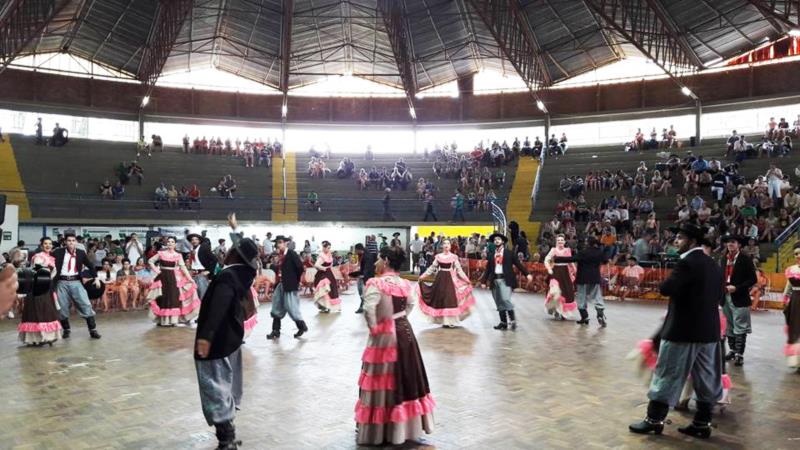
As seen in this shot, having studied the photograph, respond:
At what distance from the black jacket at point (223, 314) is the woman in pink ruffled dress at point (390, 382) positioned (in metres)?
1.08

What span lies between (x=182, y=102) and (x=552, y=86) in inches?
768

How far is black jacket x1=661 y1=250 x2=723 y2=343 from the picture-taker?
550 centimetres

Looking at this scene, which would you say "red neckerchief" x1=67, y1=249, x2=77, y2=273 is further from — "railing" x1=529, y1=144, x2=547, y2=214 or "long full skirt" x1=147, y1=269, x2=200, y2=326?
"railing" x1=529, y1=144, x2=547, y2=214

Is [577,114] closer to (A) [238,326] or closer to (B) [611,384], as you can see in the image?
(B) [611,384]

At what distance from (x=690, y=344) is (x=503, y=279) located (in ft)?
20.8

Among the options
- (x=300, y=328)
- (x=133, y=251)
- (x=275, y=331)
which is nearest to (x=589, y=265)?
(x=300, y=328)

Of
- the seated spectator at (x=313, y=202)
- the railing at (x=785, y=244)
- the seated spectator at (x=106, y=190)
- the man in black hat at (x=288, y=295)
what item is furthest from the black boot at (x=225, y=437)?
the seated spectator at (x=106, y=190)

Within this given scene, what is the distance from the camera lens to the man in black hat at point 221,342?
508cm

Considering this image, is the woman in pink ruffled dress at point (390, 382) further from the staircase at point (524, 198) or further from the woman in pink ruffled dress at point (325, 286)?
the staircase at point (524, 198)

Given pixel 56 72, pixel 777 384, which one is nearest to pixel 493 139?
pixel 56 72

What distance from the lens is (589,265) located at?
12.4 m

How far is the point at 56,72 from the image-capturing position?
30.5 m

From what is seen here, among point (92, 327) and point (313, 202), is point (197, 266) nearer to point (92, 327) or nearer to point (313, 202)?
point (92, 327)

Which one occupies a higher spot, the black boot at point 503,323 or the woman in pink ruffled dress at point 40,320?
the woman in pink ruffled dress at point 40,320
